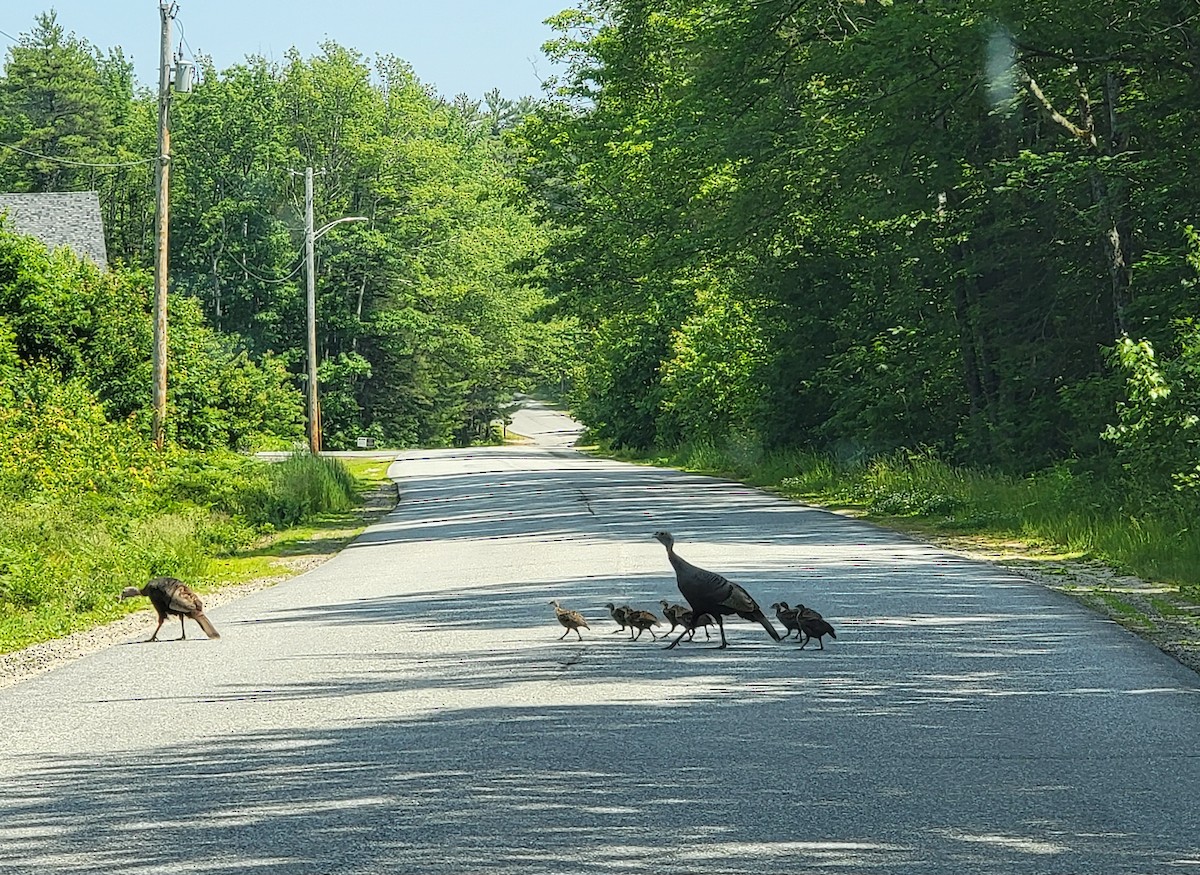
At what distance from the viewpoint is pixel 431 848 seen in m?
6.92

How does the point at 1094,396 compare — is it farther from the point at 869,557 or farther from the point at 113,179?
the point at 113,179

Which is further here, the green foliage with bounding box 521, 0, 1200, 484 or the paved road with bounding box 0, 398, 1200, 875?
the green foliage with bounding box 521, 0, 1200, 484

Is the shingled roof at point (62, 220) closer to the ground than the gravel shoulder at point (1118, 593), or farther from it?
farther from it

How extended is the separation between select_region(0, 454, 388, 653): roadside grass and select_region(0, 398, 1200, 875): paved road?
260 cm

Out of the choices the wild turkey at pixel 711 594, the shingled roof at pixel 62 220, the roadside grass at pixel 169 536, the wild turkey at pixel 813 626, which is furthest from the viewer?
the shingled roof at pixel 62 220

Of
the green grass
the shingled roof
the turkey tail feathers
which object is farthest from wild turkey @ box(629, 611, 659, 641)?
the shingled roof

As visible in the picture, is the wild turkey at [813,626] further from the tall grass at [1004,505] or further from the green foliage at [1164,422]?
the green foliage at [1164,422]

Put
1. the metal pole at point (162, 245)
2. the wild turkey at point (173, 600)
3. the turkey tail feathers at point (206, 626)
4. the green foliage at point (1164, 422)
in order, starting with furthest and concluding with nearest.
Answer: the metal pole at point (162, 245)
the green foliage at point (1164, 422)
the turkey tail feathers at point (206, 626)
the wild turkey at point (173, 600)

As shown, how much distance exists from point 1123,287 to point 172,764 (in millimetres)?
20710

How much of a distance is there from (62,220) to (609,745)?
2041 inches

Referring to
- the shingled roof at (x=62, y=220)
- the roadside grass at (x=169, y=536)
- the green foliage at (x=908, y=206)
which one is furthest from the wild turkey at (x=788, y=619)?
the shingled roof at (x=62, y=220)

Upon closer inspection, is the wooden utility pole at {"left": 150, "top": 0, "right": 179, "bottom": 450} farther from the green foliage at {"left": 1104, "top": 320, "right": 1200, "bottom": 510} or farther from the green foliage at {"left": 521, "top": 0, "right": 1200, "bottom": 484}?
the green foliage at {"left": 1104, "top": 320, "right": 1200, "bottom": 510}

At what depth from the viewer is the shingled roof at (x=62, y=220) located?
55.0m

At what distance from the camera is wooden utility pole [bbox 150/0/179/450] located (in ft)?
110
